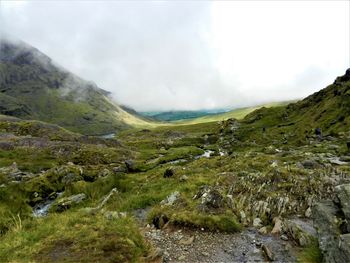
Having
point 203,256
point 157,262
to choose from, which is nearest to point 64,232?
point 157,262

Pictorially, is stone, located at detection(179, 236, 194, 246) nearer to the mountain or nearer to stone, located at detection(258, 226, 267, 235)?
stone, located at detection(258, 226, 267, 235)

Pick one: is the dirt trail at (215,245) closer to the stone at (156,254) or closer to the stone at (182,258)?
the stone at (182,258)

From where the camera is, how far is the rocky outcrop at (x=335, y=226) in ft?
45.7

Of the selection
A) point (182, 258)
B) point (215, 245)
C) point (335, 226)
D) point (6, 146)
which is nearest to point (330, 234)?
point (335, 226)

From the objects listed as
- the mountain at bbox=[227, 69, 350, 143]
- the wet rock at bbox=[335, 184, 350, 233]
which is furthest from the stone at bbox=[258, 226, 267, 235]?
the mountain at bbox=[227, 69, 350, 143]

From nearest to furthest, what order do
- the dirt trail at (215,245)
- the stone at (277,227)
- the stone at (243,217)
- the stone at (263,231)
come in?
the dirt trail at (215,245) < the stone at (277,227) < the stone at (263,231) < the stone at (243,217)

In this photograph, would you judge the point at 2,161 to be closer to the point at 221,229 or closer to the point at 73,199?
the point at 73,199

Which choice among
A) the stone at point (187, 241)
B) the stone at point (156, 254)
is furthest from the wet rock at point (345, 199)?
the stone at point (156, 254)

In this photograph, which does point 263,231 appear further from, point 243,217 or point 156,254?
point 156,254

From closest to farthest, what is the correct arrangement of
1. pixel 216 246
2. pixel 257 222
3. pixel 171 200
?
pixel 216 246
pixel 257 222
pixel 171 200

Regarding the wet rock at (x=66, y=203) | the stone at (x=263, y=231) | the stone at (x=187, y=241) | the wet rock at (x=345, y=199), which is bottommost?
→ the wet rock at (x=66, y=203)

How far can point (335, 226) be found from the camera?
616 inches

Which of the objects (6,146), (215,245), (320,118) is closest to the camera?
(215,245)

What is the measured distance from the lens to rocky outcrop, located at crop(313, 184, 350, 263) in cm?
1392
